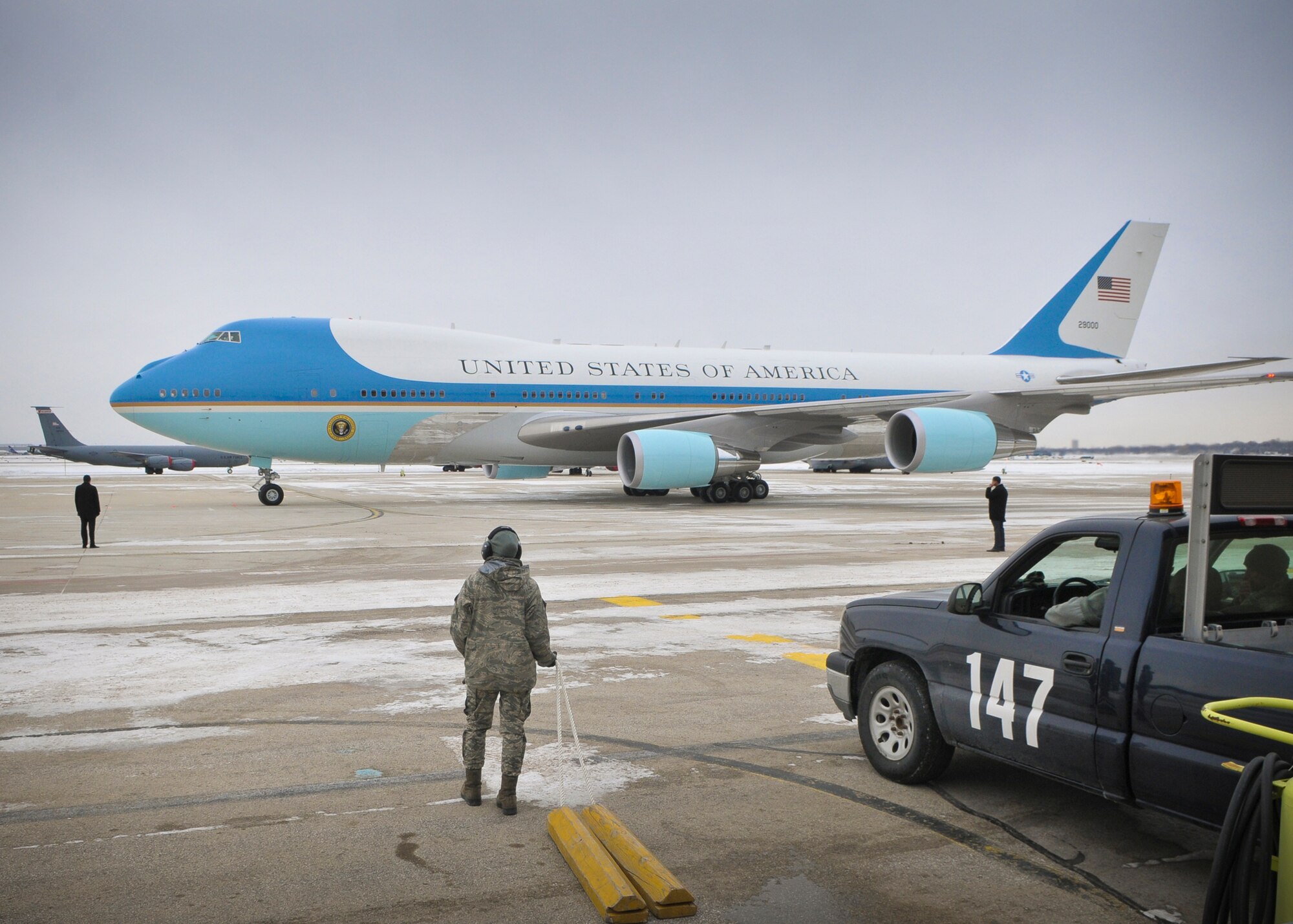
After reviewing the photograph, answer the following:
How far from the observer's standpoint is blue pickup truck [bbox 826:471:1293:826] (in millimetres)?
3939

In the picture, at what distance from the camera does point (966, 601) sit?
202 inches

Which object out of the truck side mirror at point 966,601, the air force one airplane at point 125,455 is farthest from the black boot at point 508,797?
the air force one airplane at point 125,455

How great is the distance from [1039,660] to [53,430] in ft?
275

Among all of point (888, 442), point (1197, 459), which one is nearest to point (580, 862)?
point (1197, 459)

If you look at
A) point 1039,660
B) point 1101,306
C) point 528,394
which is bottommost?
point 1039,660

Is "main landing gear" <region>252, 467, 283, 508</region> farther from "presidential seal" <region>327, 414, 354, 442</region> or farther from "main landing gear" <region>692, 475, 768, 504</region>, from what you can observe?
"main landing gear" <region>692, 475, 768, 504</region>

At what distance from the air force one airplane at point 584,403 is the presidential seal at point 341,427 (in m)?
0.06

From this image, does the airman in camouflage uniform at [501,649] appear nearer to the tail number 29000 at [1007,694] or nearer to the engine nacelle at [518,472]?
the tail number 29000 at [1007,694]

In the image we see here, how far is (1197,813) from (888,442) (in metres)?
22.7

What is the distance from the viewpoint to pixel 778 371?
31156 millimetres

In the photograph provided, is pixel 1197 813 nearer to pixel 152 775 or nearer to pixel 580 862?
pixel 580 862

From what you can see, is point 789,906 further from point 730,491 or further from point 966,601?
point 730,491

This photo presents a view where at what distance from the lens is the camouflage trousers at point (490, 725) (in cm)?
510

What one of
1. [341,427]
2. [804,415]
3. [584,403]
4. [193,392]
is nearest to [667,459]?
[584,403]
